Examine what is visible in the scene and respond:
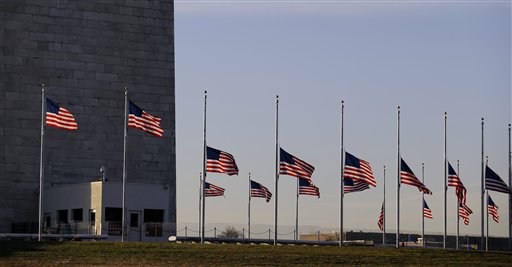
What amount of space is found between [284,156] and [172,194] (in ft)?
62.4

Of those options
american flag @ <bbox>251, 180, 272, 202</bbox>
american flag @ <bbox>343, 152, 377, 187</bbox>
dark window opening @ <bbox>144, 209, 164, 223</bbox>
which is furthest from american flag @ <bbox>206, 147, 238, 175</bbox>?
american flag @ <bbox>251, 180, 272, 202</bbox>

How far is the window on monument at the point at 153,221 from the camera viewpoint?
73750mm

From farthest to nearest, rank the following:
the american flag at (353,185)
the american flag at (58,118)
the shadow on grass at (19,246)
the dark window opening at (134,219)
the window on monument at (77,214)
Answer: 1. the window on monument at (77,214)
2. the dark window opening at (134,219)
3. the american flag at (353,185)
4. the american flag at (58,118)
5. the shadow on grass at (19,246)

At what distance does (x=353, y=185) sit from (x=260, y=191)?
41.7 ft

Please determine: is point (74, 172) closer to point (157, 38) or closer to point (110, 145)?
point (110, 145)

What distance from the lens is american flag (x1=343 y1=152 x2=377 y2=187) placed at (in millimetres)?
67938

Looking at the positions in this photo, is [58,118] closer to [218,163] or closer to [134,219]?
[218,163]

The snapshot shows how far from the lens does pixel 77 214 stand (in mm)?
77125

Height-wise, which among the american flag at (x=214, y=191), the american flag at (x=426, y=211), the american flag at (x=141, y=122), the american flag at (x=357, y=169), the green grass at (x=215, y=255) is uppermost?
the american flag at (x=141, y=122)

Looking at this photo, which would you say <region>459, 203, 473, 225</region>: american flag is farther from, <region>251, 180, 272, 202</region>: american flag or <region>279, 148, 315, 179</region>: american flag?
<region>279, 148, 315, 179</region>: american flag

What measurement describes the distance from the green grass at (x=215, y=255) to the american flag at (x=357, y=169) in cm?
431

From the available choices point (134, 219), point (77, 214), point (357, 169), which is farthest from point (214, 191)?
point (357, 169)

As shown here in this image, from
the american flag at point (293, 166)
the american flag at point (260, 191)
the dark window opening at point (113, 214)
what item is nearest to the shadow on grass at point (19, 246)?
the dark window opening at point (113, 214)

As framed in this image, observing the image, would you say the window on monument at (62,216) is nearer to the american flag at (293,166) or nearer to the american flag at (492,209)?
the american flag at (293,166)
